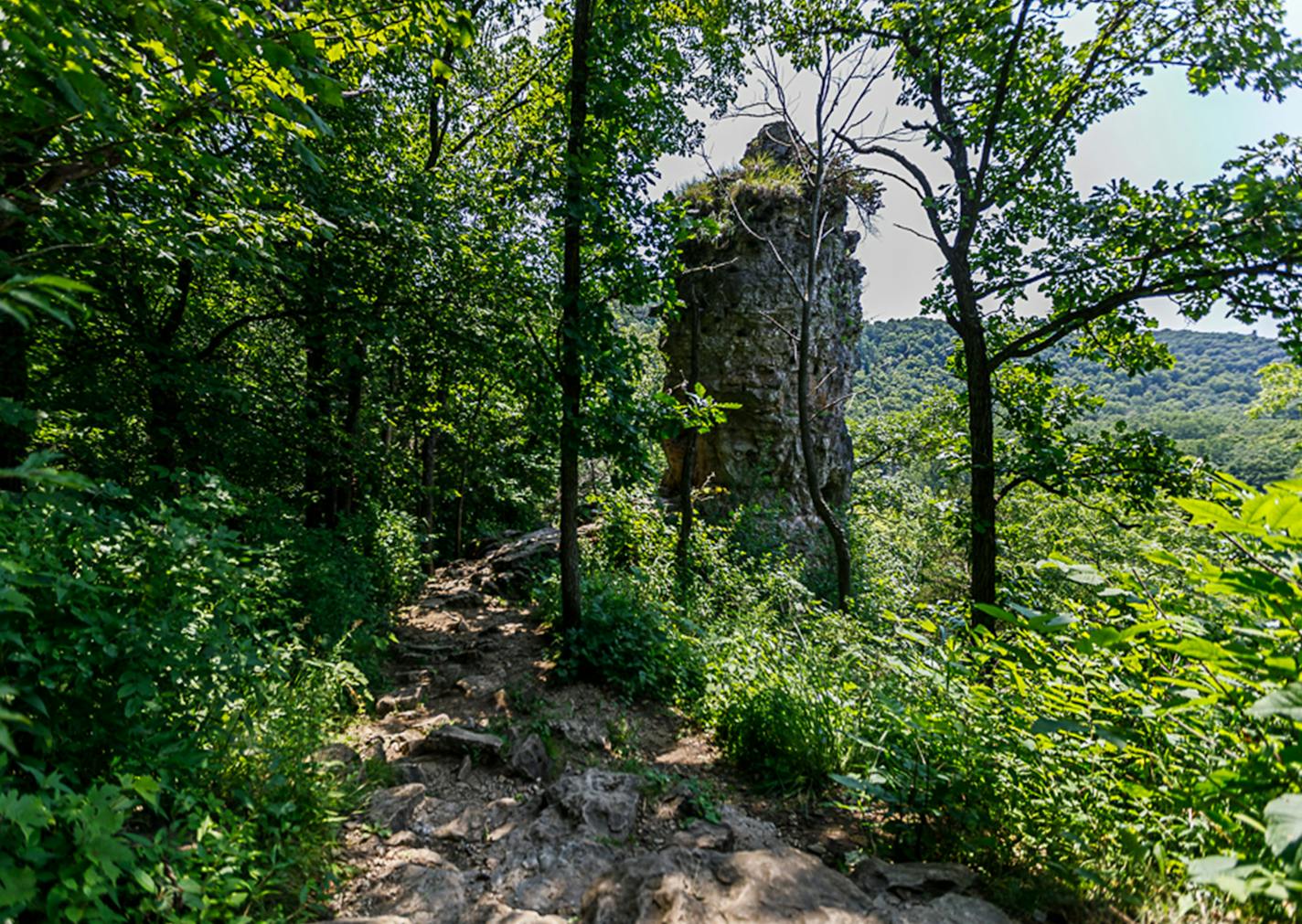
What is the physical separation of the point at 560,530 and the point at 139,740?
15.1 ft

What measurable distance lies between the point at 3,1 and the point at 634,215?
4559 mm

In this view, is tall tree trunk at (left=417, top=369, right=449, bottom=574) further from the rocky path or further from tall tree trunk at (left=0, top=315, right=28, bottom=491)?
the rocky path

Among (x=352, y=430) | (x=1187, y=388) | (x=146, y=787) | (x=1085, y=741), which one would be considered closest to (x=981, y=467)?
(x=1085, y=741)

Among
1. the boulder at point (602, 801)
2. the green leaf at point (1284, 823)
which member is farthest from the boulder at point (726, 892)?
the green leaf at point (1284, 823)

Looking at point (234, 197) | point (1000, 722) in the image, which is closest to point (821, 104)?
point (234, 197)

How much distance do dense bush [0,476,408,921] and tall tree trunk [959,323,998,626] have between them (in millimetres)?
6586

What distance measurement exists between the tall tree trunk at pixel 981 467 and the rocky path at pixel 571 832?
13.0ft

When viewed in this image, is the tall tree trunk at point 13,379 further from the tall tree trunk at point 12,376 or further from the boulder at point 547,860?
the boulder at point 547,860

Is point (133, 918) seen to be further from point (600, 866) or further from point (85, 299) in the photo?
point (85, 299)

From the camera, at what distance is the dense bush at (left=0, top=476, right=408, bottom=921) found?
1757 millimetres

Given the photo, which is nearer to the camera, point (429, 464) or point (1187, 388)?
point (429, 464)

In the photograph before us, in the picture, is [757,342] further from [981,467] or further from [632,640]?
[632,640]

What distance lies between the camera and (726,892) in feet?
7.95

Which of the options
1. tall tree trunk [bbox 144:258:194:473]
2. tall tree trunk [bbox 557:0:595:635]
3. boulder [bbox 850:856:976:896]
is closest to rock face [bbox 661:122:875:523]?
tall tree trunk [bbox 557:0:595:635]
